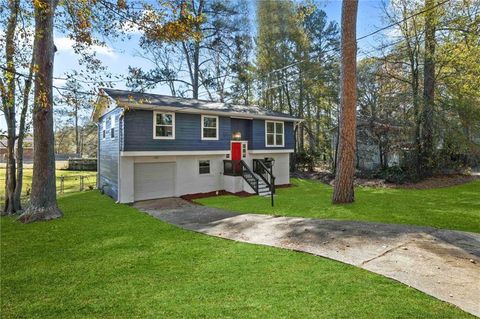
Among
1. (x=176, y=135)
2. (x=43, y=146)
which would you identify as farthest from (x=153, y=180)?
(x=43, y=146)

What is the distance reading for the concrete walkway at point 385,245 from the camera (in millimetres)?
3518

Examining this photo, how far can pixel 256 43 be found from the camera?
2317cm

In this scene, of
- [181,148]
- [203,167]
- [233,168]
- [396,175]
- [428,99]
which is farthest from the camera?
[396,175]

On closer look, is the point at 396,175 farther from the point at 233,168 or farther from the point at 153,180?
the point at 153,180

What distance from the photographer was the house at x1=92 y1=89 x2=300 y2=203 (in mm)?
11516

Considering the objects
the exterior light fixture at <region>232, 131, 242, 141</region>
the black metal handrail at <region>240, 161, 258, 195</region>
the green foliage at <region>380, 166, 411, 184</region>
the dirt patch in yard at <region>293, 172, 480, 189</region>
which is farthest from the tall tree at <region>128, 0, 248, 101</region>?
the green foliage at <region>380, 166, 411, 184</region>

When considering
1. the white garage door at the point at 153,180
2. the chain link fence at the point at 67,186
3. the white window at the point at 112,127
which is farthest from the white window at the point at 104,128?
the white garage door at the point at 153,180

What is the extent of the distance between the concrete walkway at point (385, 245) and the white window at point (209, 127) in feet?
20.2

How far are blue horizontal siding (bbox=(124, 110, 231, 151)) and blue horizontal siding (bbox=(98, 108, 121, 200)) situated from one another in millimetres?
916

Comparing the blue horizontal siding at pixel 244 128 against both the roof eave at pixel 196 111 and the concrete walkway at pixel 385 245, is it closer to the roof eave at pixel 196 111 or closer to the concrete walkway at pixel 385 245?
the roof eave at pixel 196 111

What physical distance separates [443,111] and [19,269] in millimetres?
19253

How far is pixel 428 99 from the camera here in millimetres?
15320

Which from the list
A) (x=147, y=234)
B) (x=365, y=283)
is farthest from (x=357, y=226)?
(x=147, y=234)

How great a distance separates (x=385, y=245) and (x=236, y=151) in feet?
35.6
